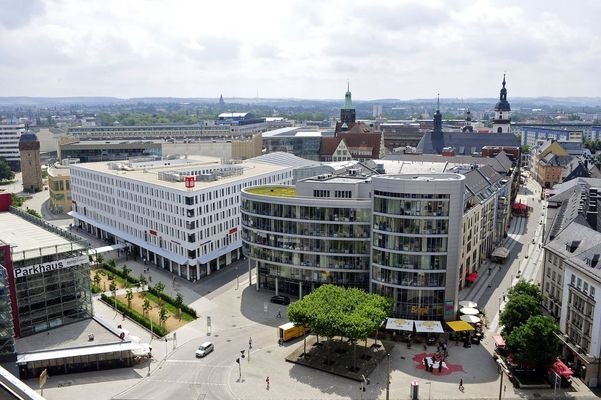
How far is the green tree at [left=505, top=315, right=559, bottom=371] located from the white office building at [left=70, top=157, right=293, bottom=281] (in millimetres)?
61265

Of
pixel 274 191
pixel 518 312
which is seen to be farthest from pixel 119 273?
pixel 518 312

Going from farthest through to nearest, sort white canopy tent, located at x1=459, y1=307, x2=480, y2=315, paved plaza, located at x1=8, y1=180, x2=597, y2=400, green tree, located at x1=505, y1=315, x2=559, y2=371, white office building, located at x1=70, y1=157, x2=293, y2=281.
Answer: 1. white office building, located at x1=70, y1=157, x2=293, y2=281
2. white canopy tent, located at x1=459, y1=307, x2=480, y2=315
3. green tree, located at x1=505, y1=315, x2=559, y2=371
4. paved plaza, located at x1=8, y1=180, x2=597, y2=400

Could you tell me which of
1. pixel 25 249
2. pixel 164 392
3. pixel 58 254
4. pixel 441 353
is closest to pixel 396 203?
pixel 441 353

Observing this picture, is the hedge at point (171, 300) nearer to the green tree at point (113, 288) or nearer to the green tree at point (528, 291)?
the green tree at point (113, 288)

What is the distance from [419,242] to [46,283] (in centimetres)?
5547

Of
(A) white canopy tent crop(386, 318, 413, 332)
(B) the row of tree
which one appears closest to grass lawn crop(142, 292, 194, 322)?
(A) white canopy tent crop(386, 318, 413, 332)

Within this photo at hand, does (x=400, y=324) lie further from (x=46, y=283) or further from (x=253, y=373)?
(x=46, y=283)

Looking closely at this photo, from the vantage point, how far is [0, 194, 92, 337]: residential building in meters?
76.1

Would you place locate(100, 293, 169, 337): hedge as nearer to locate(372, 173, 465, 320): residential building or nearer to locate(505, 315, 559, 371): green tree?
locate(372, 173, 465, 320): residential building

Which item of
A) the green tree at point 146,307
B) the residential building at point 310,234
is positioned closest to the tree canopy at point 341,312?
the residential building at point 310,234

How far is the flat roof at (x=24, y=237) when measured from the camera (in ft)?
273

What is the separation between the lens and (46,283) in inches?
3120

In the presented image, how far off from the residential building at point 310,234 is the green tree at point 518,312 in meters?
22.7

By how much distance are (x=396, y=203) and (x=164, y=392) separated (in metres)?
41.0
